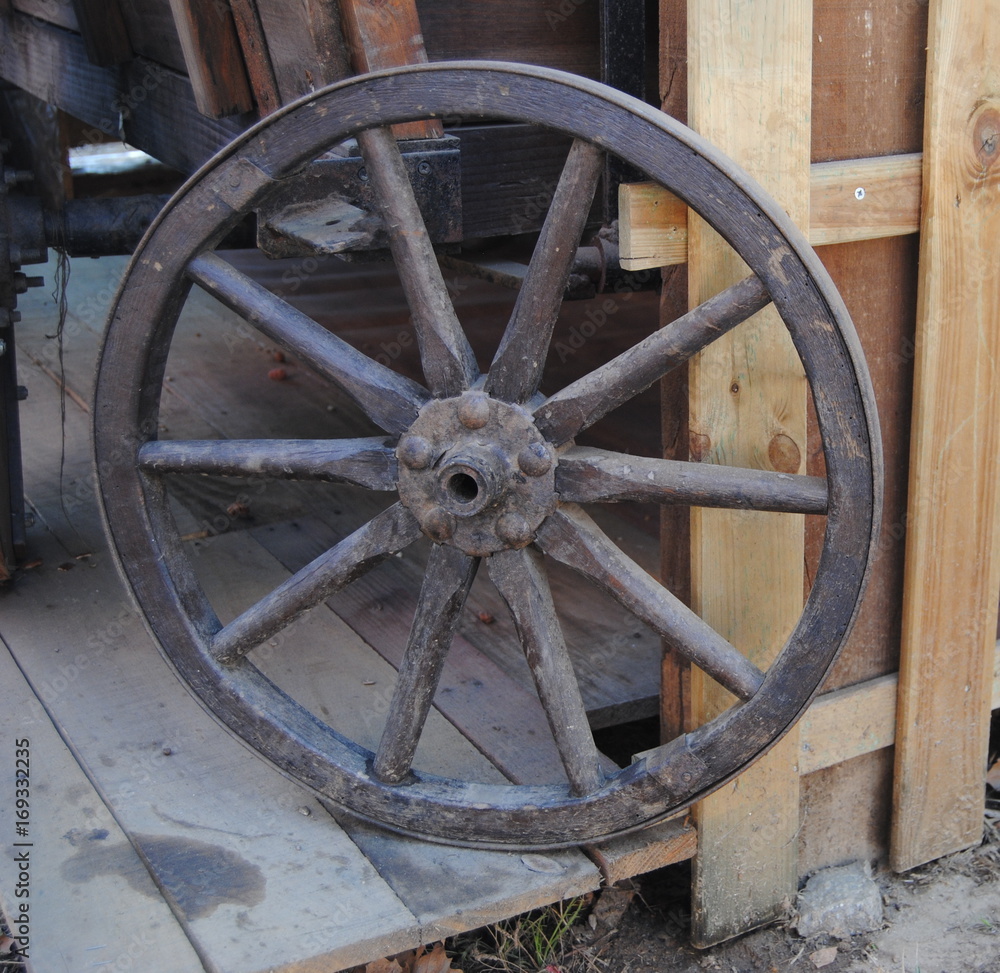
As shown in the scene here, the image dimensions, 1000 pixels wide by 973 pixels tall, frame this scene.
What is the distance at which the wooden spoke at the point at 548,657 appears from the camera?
1.78 meters

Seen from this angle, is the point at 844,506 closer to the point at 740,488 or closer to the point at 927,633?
the point at 740,488

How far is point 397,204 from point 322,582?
1.96 ft

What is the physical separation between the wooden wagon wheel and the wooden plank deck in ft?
0.36

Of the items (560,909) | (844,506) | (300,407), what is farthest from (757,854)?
(300,407)

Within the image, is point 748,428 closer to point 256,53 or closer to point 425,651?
Answer: point 425,651

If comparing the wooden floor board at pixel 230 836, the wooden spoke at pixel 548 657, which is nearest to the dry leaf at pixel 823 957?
the wooden floor board at pixel 230 836

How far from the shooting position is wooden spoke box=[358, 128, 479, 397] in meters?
1.71

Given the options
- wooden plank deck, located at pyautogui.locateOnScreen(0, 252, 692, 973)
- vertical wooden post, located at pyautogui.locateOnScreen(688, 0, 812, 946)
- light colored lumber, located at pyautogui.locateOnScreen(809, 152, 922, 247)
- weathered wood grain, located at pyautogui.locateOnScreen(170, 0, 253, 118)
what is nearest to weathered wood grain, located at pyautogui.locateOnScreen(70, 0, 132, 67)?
weathered wood grain, located at pyautogui.locateOnScreen(170, 0, 253, 118)

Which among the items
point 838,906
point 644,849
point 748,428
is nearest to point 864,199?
point 748,428

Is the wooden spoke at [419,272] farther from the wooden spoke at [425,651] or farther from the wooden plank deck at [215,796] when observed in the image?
the wooden plank deck at [215,796]

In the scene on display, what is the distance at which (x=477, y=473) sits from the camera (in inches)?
65.9

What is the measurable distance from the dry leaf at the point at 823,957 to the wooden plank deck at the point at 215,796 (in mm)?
Answer: 370

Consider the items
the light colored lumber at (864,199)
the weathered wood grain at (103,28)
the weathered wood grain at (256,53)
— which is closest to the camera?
the light colored lumber at (864,199)

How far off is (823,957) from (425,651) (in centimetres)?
94
